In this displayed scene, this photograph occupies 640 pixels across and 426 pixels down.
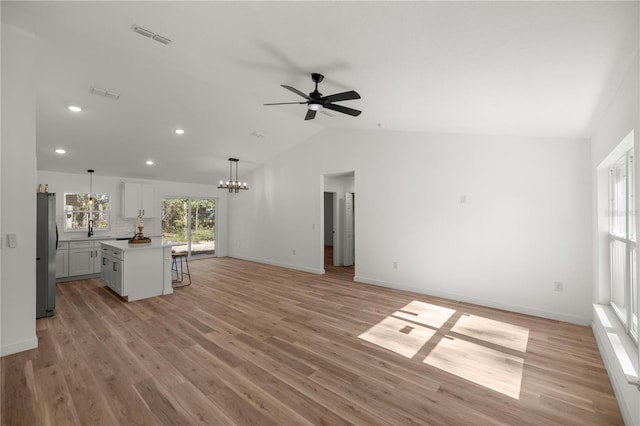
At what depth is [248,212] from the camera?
8.70 metres

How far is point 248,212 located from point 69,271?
4.30 m

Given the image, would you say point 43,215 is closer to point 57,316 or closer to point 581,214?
point 57,316

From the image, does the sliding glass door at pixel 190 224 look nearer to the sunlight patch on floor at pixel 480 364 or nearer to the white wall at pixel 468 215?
the white wall at pixel 468 215

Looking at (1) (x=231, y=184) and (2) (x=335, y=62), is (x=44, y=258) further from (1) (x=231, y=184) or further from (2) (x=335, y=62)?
(2) (x=335, y=62)

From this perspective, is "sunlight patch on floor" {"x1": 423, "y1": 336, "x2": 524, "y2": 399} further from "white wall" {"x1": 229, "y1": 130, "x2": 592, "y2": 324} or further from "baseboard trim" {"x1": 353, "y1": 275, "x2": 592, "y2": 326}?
"white wall" {"x1": 229, "y1": 130, "x2": 592, "y2": 324}

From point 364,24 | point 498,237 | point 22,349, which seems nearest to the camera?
point 364,24

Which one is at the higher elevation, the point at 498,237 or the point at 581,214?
the point at 581,214

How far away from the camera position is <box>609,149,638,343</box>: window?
234 cm

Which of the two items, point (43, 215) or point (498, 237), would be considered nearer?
point (43, 215)

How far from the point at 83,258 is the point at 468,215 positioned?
25.2ft

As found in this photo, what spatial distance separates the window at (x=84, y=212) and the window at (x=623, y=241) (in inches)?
362

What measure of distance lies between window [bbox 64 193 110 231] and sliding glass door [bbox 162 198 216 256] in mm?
1422

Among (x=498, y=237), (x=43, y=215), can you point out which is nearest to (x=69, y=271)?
(x=43, y=215)

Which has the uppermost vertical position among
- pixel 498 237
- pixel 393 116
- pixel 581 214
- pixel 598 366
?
pixel 393 116
